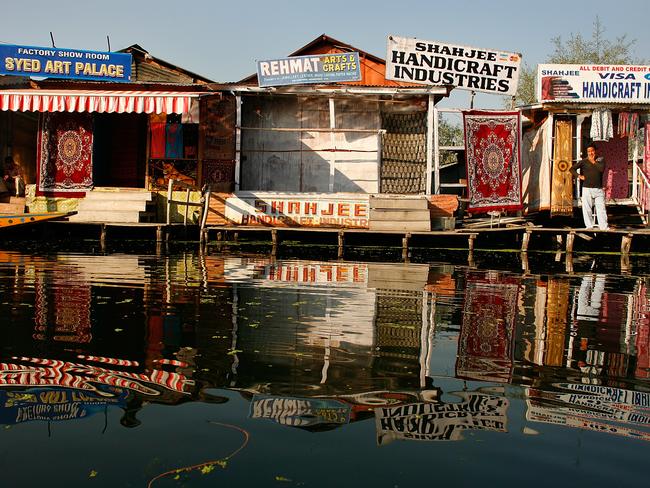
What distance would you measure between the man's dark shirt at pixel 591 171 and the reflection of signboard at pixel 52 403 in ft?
48.5

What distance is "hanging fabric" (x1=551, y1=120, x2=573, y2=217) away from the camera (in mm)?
17906

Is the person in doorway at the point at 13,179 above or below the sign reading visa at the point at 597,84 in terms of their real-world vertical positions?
below

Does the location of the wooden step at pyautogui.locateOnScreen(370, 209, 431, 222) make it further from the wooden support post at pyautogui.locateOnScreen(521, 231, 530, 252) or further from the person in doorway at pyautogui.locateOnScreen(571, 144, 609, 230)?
the person in doorway at pyautogui.locateOnScreen(571, 144, 609, 230)

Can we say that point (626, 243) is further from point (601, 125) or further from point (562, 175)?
point (601, 125)

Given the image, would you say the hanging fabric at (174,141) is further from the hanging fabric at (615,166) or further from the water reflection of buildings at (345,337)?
the hanging fabric at (615,166)

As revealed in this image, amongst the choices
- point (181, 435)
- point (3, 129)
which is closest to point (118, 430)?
point (181, 435)

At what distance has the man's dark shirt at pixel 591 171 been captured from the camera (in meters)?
15.9

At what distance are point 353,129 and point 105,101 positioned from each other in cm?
662

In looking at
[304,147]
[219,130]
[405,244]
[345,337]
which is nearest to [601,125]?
[405,244]

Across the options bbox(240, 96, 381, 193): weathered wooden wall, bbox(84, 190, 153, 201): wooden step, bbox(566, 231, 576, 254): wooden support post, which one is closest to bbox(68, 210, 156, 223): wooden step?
bbox(84, 190, 153, 201): wooden step

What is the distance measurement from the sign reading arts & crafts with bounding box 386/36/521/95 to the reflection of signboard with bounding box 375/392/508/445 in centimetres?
1507

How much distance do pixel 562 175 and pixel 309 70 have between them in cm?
750

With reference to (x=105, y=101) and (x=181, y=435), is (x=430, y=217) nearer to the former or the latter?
(x=105, y=101)

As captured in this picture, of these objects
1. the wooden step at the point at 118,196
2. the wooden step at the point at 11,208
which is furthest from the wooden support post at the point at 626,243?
the wooden step at the point at 11,208
